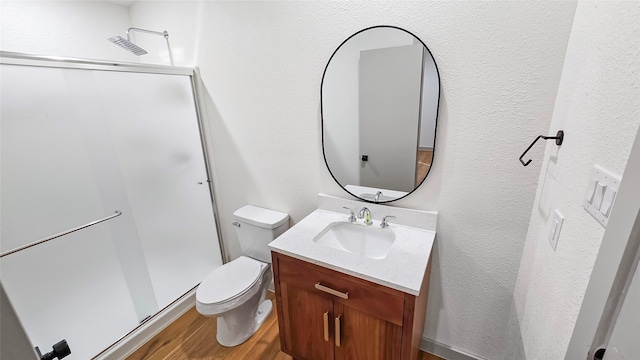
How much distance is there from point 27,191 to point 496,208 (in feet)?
7.97

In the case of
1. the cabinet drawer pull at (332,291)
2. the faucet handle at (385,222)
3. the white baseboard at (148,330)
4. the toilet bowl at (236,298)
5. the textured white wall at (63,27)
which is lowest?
the white baseboard at (148,330)

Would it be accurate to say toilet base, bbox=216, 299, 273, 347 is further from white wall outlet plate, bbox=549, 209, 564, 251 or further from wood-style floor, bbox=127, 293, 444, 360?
white wall outlet plate, bbox=549, 209, 564, 251

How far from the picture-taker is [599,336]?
536mm

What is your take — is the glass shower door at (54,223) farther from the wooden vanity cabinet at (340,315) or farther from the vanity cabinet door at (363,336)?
the vanity cabinet door at (363,336)

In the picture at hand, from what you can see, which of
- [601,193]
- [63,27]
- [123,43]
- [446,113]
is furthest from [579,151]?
[63,27]

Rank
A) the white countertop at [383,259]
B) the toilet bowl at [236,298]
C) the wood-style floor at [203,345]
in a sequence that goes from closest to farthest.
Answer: the white countertop at [383,259]
the toilet bowl at [236,298]
the wood-style floor at [203,345]

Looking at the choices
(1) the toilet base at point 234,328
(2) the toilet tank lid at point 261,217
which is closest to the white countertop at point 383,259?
(2) the toilet tank lid at point 261,217

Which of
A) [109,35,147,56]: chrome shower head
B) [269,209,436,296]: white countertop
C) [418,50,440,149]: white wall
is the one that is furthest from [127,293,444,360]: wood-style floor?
[109,35,147,56]: chrome shower head

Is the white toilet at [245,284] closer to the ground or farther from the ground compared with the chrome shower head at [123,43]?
closer to the ground

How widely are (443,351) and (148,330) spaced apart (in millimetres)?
1852

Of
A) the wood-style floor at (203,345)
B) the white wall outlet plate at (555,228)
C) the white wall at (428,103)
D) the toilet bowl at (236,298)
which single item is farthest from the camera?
the wood-style floor at (203,345)

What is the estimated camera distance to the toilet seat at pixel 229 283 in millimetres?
1466

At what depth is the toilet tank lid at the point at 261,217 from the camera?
1693 millimetres

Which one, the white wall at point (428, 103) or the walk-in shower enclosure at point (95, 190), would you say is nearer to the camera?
the white wall at point (428, 103)
